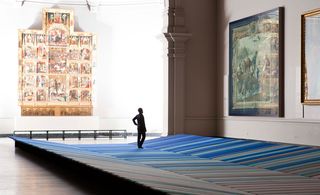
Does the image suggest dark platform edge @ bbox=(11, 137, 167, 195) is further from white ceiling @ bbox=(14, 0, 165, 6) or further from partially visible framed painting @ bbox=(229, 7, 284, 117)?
white ceiling @ bbox=(14, 0, 165, 6)

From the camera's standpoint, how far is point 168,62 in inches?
723

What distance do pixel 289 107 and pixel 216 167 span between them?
19.2ft

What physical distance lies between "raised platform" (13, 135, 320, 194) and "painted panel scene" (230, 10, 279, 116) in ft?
7.02

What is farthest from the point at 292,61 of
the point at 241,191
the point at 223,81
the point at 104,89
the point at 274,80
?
the point at 104,89

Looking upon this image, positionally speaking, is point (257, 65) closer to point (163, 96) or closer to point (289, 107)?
point (289, 107)

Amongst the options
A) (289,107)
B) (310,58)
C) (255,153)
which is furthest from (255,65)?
(255,153)

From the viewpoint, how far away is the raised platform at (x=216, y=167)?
23.3 ft

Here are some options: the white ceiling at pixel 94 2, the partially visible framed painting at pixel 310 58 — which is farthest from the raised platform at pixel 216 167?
the white ceiling at pixel 94 2

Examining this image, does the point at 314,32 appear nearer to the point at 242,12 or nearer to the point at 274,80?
the point at 274,80

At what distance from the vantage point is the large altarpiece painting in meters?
24.7

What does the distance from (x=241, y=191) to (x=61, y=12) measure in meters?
19.5

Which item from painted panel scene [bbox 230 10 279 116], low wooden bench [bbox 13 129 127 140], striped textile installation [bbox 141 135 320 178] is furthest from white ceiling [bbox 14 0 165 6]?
striped textile installation [bbox 141 135 320 178]

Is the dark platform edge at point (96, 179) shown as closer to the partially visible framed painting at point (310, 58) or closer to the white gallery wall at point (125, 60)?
the partially visible framed painting at point (310, 58)

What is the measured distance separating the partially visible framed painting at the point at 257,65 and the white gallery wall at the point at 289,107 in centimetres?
18
